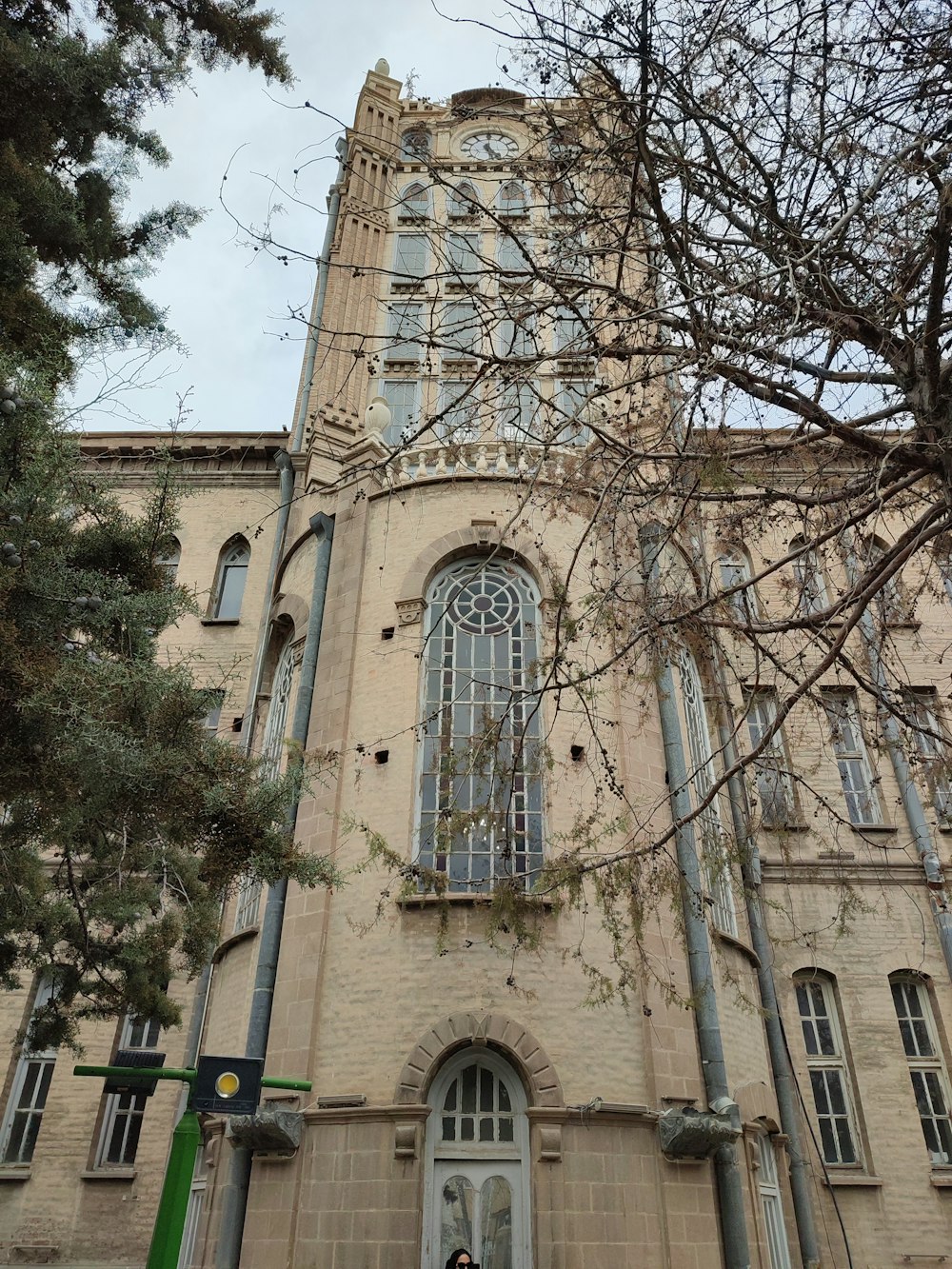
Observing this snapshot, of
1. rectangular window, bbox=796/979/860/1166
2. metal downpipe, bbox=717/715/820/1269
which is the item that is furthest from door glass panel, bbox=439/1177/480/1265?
rectangular window, bbox=796/979/860/1166

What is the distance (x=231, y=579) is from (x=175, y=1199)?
45.5 ft

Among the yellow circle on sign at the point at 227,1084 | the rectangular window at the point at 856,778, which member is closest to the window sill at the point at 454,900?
the yellow circle on sign at the point at 227,1084

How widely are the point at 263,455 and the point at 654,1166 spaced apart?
46.9 ft

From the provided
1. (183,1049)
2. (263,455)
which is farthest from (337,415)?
(183,1049)

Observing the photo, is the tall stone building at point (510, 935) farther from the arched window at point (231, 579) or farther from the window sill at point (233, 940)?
the arched window at point (231, 579)

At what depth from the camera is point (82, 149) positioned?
28.5ft

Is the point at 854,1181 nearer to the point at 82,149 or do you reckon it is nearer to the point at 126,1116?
the point at 126,1116

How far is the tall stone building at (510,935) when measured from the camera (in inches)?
326

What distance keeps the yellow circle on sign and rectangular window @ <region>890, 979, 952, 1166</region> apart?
35.9 ft

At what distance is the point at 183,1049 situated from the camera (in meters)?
14.0

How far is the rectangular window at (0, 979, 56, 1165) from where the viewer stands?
1393 centimetres

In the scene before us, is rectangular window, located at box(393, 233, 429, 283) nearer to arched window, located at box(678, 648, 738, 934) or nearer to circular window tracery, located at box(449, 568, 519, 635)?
circular window tracery, located at box(449, 568, 519, 635)

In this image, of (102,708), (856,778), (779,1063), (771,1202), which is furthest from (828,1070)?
(102,708)

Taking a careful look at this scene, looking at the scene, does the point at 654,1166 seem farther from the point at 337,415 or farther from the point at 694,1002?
the point at 337,415
